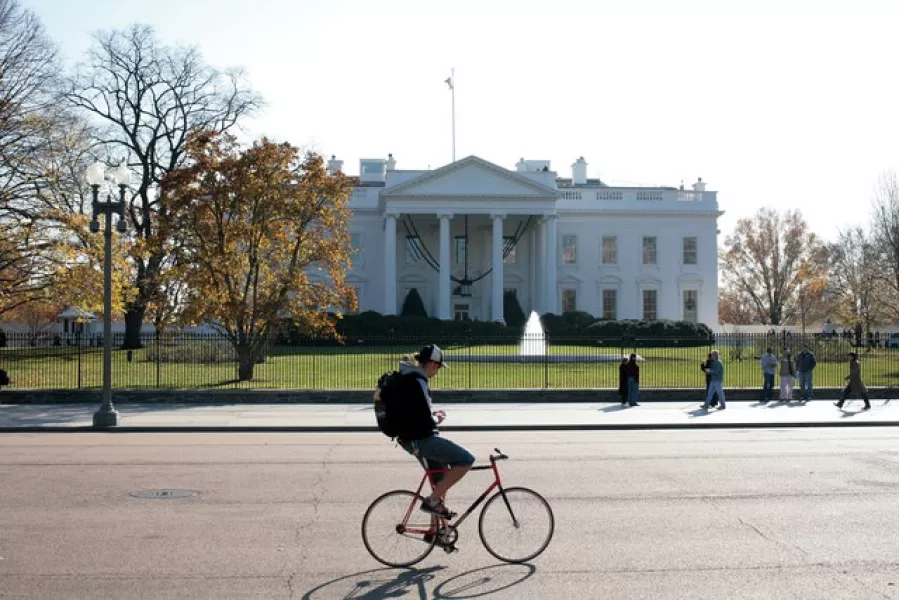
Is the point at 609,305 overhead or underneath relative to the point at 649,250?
underneath

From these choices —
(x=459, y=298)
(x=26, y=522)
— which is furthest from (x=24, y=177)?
(x=459, y=298)

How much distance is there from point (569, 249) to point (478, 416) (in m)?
49.8

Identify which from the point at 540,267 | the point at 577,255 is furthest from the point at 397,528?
the point at 577,255

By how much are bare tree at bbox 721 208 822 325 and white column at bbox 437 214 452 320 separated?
32.8 metres

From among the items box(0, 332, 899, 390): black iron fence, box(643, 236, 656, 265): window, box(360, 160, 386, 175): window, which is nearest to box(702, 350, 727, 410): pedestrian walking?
box(0, 332, 899, 390): black iron fence

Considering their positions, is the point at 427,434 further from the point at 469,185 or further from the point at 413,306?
the point at 413,306

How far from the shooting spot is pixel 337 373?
31.6 meters

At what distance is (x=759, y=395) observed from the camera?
90.5 ft

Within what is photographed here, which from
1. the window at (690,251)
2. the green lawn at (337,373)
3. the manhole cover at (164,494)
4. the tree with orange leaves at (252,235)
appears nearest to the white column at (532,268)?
the window at (690,251)

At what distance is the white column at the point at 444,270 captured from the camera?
6438 centimetres

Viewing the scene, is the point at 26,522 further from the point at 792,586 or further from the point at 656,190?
the point at 656,190

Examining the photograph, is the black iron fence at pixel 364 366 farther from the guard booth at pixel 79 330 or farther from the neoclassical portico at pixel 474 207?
the neoclassical portico at pixel 474 207

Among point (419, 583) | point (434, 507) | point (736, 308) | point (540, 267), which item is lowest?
point (419, 583)

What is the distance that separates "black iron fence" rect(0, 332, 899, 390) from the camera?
28375 millimetres
